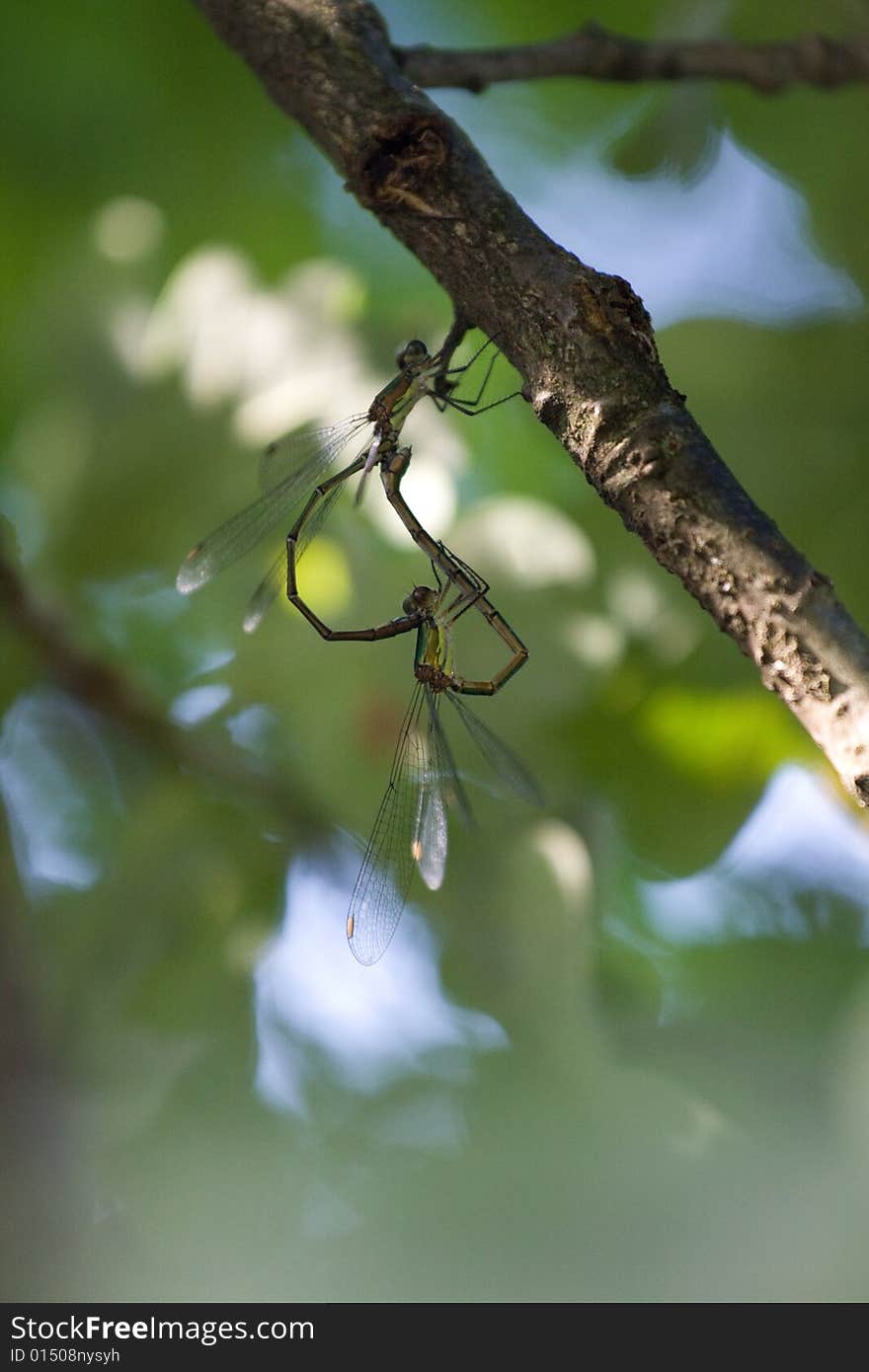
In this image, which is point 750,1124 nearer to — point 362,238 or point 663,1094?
point 663,1094

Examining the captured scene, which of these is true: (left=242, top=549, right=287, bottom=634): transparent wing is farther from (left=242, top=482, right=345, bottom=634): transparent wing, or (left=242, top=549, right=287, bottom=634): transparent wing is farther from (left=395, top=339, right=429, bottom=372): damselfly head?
(left=395, top=339, right=429, bottom=372): damselfly head

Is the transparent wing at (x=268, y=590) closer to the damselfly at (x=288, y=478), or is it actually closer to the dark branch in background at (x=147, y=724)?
the damselfly at (x=288, y=478)

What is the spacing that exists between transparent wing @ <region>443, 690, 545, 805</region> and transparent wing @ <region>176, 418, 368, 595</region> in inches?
6.3

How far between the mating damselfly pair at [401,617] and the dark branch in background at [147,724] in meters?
0.16


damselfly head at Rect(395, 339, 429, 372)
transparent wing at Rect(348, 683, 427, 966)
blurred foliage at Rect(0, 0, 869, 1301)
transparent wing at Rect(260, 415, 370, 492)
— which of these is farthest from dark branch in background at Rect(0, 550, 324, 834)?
damselfly head at Rect(395, 339, 429, 372)

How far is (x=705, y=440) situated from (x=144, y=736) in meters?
0.67

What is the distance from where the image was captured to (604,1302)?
667 millimetres

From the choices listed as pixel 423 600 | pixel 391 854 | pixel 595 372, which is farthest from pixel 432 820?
pixel 595 372

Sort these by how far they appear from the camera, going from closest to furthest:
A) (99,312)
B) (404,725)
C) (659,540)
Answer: (659,540) < (404,725) < (99,312)

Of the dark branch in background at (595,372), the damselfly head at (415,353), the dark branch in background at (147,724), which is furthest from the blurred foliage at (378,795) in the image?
the dark branch in background at (595,372)

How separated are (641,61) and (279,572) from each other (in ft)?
1.24

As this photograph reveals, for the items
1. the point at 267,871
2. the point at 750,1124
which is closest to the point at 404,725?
the point at 267,871

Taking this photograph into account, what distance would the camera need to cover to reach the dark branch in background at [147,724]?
0.86 meters

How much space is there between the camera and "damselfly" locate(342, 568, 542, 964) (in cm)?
64
